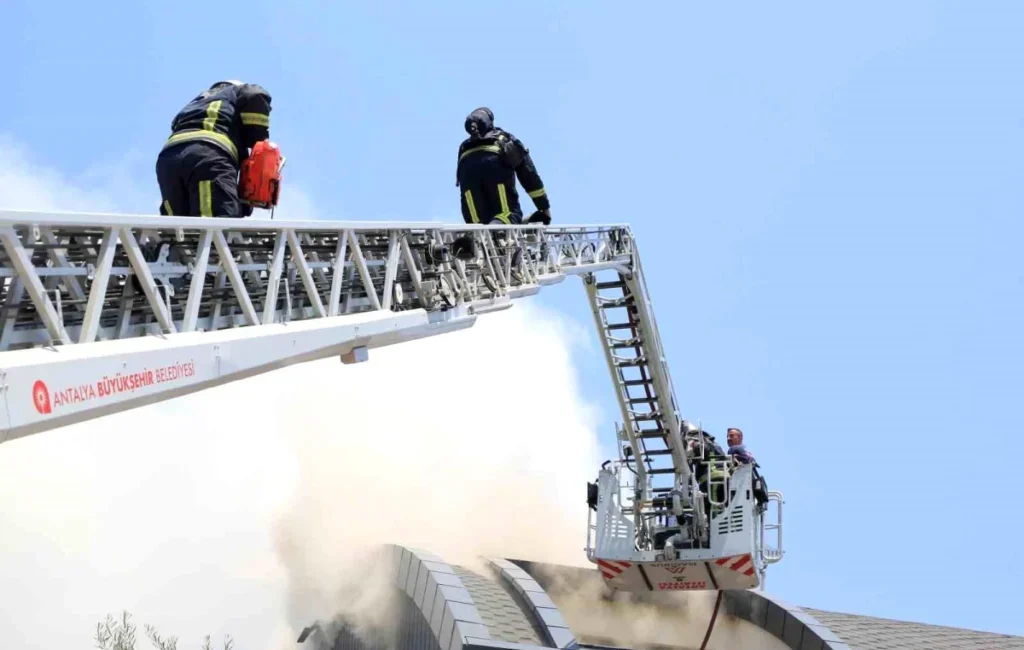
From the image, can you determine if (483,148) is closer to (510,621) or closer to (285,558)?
(510,621)

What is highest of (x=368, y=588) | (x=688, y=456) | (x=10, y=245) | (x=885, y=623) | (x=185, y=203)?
(x=185, y=203)

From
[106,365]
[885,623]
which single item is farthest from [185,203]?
[885,623]

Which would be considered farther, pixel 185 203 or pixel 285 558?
pixel 285 558

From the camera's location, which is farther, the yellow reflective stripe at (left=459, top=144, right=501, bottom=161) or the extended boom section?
the yellow reflective stripe at (left=459, top=144, right=501, bottom=161)

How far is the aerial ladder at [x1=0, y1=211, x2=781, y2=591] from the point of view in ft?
21.3

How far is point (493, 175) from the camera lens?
14.9 m

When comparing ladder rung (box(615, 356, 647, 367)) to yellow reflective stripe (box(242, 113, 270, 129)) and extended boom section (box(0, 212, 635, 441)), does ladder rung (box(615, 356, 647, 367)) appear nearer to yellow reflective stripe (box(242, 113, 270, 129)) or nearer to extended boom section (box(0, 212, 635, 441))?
extended boom section (box(0, 212, 635, 441))

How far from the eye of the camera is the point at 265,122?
10.1 metres

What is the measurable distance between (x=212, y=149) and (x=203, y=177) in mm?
216

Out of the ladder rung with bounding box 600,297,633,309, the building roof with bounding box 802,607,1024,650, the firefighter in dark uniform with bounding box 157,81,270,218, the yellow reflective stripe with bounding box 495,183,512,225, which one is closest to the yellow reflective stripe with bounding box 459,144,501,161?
the yellow reflective stripe with bounding box 495,183,512,225

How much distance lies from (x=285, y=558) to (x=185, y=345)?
1528 cm

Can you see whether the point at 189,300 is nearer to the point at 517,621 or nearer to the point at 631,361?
the point at 631,361

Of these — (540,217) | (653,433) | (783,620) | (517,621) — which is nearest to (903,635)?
(783,620)

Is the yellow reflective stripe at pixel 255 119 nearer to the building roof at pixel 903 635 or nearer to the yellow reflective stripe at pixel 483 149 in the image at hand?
the yellow reflective stripe at pixel 483 149
